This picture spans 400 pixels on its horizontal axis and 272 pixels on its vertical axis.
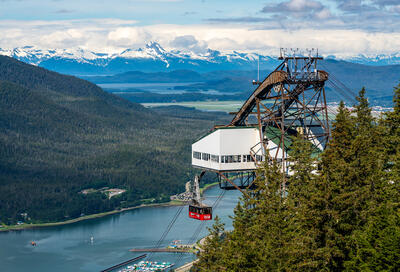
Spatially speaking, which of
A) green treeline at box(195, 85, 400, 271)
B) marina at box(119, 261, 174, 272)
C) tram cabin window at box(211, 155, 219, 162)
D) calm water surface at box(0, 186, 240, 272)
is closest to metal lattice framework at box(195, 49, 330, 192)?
tram cabin window at box(211, 155, 219, 162)

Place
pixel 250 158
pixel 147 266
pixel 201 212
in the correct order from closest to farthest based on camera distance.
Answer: pixel 201 212
pixel 250 158
pixel 147 266

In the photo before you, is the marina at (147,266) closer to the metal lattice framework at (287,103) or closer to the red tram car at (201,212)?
the red tram car at (201,212)

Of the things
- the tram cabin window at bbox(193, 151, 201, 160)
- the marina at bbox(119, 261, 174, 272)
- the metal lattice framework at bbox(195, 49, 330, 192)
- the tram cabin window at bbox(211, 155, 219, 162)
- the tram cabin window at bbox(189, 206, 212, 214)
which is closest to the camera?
the metal lattice framework at bbox(195, 49, 330, 192)

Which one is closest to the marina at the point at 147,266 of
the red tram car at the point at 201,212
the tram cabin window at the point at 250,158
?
the red tram car at the point at 201,212

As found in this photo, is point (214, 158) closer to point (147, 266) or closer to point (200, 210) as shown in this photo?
point (200, 210)

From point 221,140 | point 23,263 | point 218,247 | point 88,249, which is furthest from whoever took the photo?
point 88,249

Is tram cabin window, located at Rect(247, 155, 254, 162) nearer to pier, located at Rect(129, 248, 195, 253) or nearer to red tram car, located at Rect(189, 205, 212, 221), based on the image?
red tram car, located at Rect(189, 205, 212, 221)

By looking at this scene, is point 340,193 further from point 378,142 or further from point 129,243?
point 129,243

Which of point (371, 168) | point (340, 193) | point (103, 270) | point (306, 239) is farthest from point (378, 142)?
point (103, 270)

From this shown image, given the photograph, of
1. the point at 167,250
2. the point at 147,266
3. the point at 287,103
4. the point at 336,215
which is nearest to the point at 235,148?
the point at 287,103
